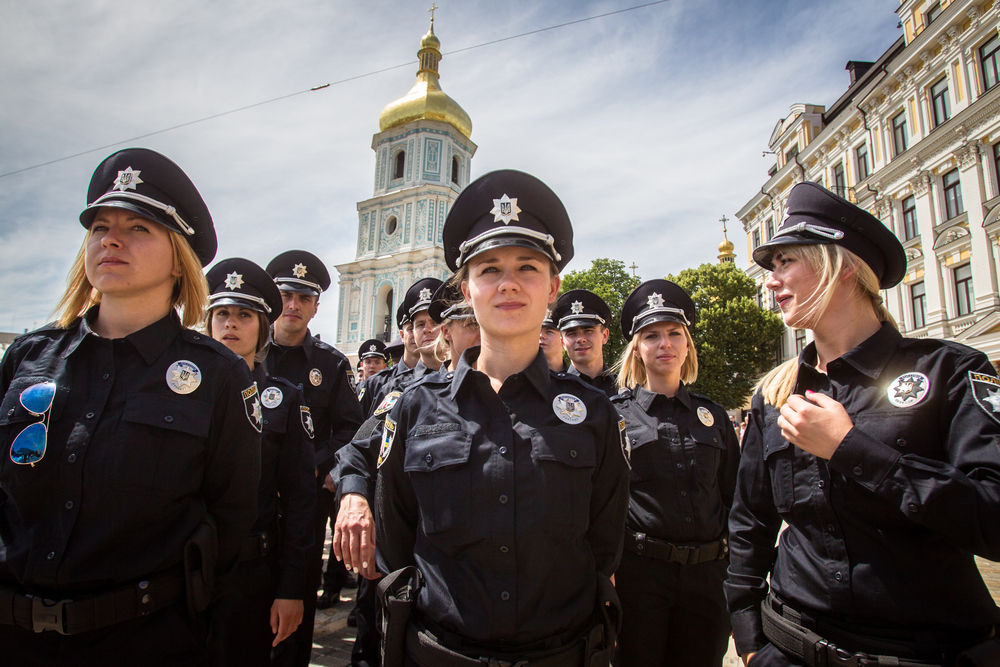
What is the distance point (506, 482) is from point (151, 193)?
6.25 ft

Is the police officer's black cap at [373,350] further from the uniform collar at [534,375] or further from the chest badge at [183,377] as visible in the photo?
the uniform collar at [534,375]

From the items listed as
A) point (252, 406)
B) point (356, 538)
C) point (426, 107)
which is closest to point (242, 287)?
point (252, 406)

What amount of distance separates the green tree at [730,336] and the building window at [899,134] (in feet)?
28.8

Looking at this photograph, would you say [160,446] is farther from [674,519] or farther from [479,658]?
[674,519]

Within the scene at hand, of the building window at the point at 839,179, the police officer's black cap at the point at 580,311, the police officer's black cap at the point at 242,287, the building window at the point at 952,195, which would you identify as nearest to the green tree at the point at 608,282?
the building window at the point at 839,179

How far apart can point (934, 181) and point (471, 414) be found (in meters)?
24.7

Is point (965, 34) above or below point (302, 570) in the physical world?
above

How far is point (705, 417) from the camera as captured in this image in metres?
3.50

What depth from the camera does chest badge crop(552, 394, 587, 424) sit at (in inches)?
78.4

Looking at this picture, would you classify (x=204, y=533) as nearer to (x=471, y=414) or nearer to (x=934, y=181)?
(x=471, y=414)

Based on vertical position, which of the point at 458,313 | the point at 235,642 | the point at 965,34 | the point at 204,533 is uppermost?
the point at 965,34

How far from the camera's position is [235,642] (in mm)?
2502

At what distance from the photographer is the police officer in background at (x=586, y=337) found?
547 centimetres

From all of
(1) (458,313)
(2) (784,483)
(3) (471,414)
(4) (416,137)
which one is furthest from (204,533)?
(4) (416,137)
